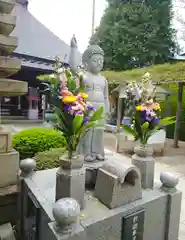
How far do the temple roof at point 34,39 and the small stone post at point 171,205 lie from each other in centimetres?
843

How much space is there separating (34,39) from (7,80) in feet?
33.6

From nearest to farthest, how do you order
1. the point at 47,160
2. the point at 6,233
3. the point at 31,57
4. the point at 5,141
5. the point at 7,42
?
the point at 7,42 < the point at 6,233 < the point at 5,141 < the point at 47,160 < the point at 31,57

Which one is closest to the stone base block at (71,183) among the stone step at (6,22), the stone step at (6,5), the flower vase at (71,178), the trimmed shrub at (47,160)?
the flower vase at (71,178)

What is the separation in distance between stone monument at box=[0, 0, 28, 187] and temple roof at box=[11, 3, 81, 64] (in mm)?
7283

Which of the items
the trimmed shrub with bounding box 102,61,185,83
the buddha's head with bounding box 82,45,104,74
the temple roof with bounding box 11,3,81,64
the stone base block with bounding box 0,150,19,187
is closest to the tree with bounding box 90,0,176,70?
the temple roof with bounding box 11,3,81,64

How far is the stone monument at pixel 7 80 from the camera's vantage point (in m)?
2.26

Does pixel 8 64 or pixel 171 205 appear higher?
pixel 8 64

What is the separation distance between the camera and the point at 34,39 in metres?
11.4

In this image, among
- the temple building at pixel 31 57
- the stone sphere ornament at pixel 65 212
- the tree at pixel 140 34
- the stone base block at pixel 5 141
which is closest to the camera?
the stone sphere ornament at pixel 65 212

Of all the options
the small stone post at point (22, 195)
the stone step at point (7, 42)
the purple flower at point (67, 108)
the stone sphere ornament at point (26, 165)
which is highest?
the stone step at point (7, 42)

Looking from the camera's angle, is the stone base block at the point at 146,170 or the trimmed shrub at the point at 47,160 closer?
the stone base block at the point at 146,170

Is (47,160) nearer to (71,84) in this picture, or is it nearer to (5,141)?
(5,141)

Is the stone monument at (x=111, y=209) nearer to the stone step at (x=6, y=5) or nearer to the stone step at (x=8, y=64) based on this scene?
the stone step at (x=8, y=64)

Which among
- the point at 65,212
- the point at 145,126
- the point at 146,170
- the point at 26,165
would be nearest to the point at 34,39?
the point at 26,165
